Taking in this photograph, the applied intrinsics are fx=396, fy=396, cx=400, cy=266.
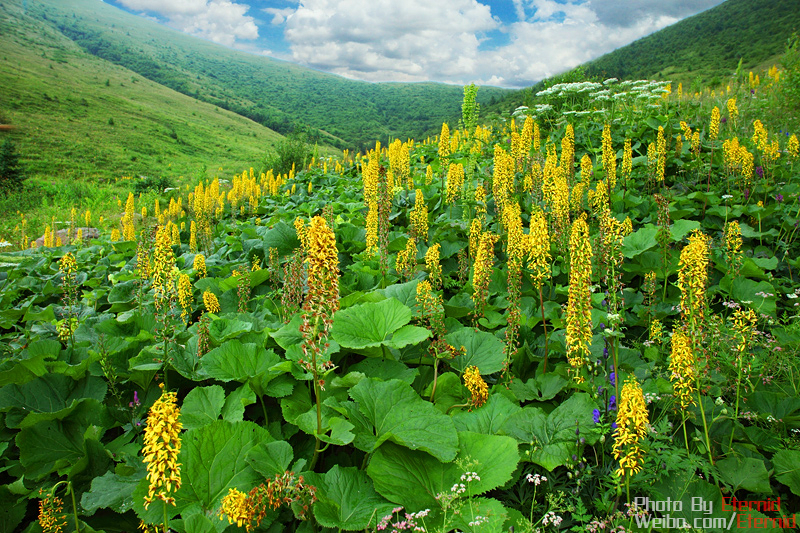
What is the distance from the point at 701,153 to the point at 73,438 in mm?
8293

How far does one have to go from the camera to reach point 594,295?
330 cm

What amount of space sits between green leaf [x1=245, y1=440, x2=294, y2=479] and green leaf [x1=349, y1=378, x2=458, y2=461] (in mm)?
427

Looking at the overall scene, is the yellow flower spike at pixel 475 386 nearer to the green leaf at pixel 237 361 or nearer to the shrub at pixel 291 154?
the green leaf at pixel 237 361

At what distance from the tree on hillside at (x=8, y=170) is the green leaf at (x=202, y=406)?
28118 millimetres

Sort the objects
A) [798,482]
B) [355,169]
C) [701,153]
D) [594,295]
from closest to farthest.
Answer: [798,482] → [594,295] → [701,153] → [355,169]

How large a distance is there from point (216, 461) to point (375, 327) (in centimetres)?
120

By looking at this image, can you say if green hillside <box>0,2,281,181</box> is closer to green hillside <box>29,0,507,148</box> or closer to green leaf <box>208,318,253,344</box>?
green hillside <box>29,0,507,148</box>

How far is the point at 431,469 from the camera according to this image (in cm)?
200

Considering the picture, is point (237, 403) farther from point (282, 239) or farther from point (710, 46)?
point (710, 46)

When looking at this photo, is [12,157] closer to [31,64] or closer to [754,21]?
[31,64]

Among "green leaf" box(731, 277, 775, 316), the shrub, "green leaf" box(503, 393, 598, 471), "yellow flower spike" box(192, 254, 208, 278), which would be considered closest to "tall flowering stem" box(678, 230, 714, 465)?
"green leaf" box(503, 393, 598, 471)

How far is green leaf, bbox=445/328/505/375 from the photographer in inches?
109

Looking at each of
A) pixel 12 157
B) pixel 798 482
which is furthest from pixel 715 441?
pixel 12 157

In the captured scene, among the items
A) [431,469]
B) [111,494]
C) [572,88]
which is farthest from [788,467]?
[572,88]
